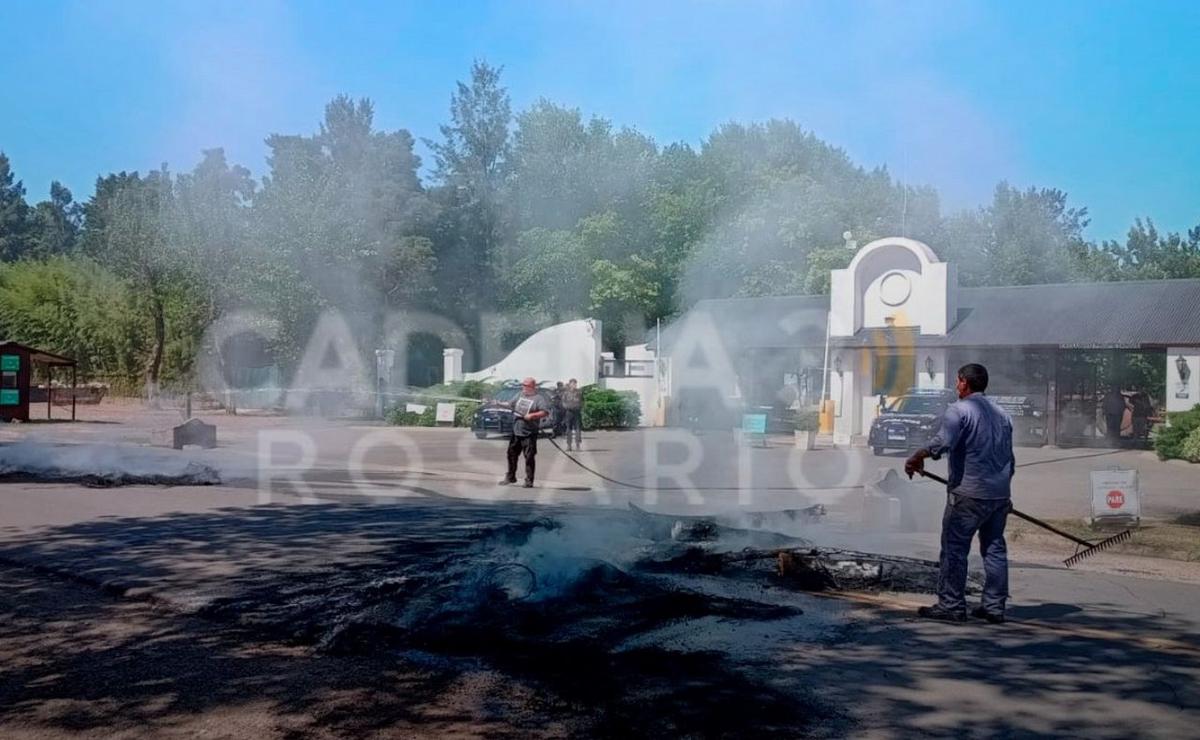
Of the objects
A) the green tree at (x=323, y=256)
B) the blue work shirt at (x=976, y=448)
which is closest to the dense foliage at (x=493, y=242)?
the green tree at (x=323, y=256)

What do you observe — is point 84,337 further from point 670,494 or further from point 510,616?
point 510,616

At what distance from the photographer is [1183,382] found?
24.9 meters

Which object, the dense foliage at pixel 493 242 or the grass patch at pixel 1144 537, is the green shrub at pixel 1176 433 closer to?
the grass patch at pixel 1144 537

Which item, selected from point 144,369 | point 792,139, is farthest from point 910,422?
point 144,369

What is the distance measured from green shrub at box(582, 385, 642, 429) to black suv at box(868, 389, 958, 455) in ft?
28.9

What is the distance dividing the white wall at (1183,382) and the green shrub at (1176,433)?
2.81 meters

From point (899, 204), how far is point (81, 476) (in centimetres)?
3550

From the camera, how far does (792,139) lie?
159 feet

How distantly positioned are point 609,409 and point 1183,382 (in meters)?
14.6

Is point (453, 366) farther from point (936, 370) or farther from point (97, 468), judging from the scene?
point (97, 468)

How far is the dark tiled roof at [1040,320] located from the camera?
2625cm

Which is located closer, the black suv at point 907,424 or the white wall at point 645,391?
the black suv at point 907,424

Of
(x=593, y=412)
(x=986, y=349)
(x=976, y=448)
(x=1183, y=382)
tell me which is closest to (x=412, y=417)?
(x=593, y=412)

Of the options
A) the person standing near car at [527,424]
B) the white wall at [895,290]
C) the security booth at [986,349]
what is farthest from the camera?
the white wall at [895,290]
